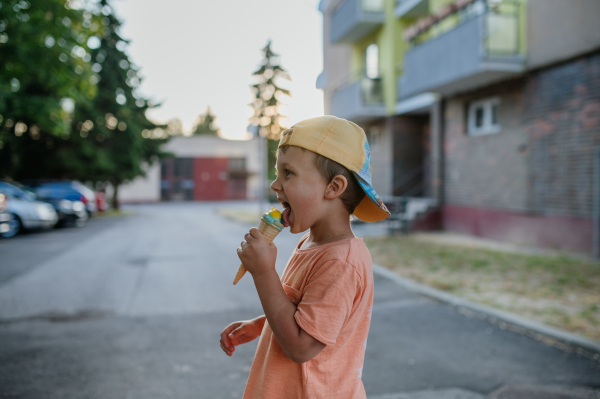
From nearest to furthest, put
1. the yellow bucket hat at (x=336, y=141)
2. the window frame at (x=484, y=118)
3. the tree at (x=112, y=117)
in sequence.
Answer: the yellow bucket hat at (x=336, y=141) → the window frame at (x=484, y=118) → the tree at (x=112, y=117)

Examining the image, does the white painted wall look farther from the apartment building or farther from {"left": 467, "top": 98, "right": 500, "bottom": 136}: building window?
{"left": 467, "top": 98, "right": 500, "bottom": 136}: building window

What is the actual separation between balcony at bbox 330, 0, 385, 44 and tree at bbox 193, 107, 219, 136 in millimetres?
71189

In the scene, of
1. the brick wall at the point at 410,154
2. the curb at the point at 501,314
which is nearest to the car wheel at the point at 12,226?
the curb at the point at 501,314

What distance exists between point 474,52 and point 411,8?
17.3 feet

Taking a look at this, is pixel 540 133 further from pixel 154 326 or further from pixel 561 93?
pixel 154 326

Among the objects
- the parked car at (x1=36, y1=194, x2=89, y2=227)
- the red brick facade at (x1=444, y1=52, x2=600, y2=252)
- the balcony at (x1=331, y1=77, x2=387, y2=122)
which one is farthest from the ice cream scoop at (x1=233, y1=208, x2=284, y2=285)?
the parked car at (x1=36, y1=194, x2=89, y2=227)

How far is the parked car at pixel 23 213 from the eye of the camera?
14.0 metres

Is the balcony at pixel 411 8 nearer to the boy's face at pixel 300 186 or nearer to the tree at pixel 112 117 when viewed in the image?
the boy's face at pixel 300 186

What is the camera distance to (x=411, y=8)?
1545 cm

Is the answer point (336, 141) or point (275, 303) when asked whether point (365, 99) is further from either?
point (275, 303)

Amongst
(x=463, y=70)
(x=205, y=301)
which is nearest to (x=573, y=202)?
(x=463, y=70)

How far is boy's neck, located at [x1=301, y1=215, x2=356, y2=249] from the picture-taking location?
1.47 meters

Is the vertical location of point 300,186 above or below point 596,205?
above

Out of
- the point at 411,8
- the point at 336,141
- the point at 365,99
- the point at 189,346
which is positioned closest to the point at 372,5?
the point at 411,8
